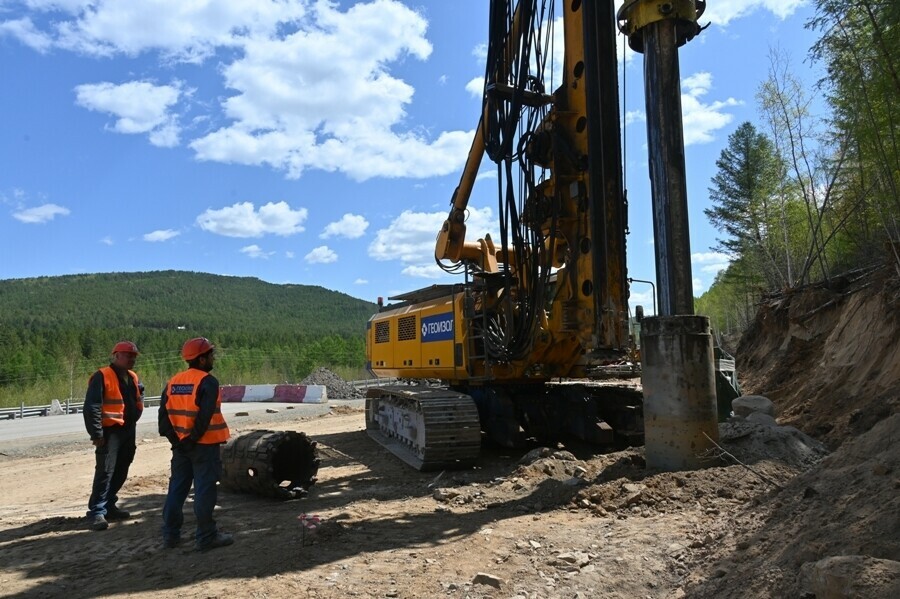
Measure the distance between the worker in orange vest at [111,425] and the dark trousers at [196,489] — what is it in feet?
4.00

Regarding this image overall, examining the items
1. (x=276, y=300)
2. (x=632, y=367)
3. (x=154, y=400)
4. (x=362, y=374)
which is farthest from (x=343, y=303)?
(x=632, y=367)

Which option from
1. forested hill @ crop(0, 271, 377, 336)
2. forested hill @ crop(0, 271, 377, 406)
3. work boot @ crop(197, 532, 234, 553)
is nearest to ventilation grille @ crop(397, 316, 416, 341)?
work boot @ crop(197, 532, 234, 553)

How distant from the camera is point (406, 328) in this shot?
10773 mm

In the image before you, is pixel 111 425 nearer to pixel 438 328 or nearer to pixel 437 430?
pixel 437 430

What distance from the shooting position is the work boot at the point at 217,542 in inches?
199

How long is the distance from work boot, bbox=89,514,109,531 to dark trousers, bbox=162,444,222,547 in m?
1.08

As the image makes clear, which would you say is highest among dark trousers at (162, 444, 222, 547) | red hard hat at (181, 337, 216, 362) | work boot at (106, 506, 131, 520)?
red hard hat at (181, 337, 216, 362)

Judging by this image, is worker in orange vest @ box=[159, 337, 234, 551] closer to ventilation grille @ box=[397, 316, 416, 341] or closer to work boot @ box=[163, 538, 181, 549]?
work boot @ box=[163, 538, 181, 549]

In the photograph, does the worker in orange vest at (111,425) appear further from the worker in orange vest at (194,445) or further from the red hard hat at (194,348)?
the red hard hat at (194,348)

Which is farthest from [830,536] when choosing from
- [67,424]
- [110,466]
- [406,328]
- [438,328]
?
[67,424]

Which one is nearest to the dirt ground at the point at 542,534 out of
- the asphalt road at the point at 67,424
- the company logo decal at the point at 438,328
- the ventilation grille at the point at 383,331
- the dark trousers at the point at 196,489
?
the dark trousers at the point at 196,489

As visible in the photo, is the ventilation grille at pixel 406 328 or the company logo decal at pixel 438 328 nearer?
the company logo decal at pixel 438 328

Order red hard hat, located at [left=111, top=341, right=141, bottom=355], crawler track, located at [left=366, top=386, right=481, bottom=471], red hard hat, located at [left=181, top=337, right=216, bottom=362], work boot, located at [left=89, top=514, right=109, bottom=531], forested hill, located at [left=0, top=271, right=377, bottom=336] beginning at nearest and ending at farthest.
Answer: red hard hat, located at [left=181, top=337, right=216, bottom=362] < work boot, located at [left=89, top=514, right=109, bottom=531] < red hard hat, located at [left=111, top=341, right=141, bottom=355] < crawler track, located at [left=366, top=386, right=481, bottom=471] < forested hill, located at [left=0, top=271, right=377, bottom=336]

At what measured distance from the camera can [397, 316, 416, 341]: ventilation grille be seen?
1049 cm
